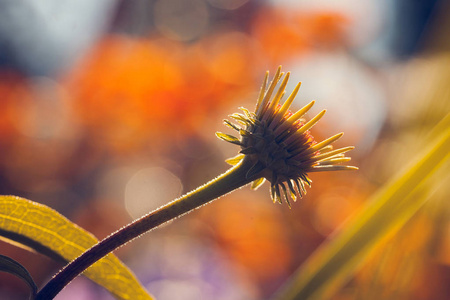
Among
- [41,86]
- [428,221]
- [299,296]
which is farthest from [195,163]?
[299,296]

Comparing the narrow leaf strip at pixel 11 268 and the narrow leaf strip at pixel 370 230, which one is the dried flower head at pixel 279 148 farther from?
the narrow leaf strip at pixel 11 268

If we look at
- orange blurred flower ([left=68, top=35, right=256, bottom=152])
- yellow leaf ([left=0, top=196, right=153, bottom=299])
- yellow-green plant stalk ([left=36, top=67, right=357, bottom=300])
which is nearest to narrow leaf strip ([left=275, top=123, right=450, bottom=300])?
yellow-green plant stalk ([left=36, top=67, right=357, bottom=300])

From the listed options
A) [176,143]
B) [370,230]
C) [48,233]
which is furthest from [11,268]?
[176,143]

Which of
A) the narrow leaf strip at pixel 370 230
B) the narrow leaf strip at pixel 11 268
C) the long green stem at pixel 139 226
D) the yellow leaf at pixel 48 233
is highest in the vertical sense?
the yellow leaf at pixel 48 233

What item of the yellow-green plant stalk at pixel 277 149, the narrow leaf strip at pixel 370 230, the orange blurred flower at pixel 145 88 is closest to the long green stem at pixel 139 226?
the yellow-green plant stalk at pixel 277 149

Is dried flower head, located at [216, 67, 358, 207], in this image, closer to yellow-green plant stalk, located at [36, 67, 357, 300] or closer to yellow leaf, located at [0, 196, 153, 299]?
yellow-green plant stalk, located at [36, 67, 357, 300]

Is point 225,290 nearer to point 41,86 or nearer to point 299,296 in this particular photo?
point 299,296
